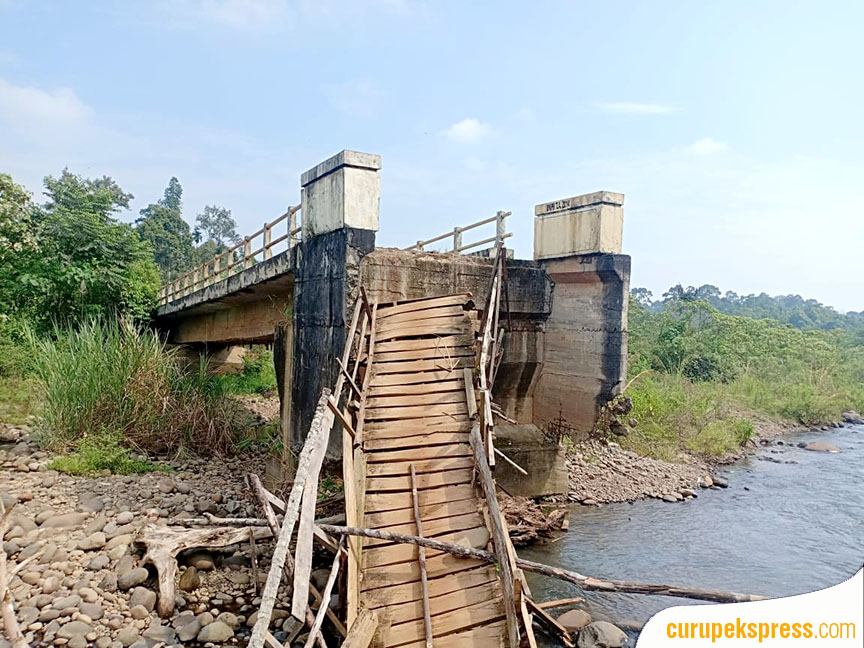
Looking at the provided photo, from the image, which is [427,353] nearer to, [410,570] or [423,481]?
[423,481]

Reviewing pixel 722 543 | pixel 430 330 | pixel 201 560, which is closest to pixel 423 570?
pixel 201 560

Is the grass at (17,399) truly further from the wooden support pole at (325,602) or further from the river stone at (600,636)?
the river stone at (600,636)

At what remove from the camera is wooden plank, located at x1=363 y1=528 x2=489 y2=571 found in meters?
4.87

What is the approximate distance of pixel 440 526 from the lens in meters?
5.21

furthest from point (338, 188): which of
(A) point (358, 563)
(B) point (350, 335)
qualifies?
(A) point (358, 563)

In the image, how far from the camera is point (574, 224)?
1162 centimetres

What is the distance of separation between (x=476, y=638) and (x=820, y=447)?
1531 cm

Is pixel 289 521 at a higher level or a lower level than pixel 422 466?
higher

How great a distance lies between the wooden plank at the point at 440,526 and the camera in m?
5.11

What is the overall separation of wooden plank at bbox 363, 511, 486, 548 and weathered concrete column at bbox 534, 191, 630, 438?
716cm

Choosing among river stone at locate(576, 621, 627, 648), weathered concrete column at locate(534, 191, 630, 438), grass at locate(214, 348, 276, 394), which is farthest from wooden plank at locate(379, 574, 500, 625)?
grass at locate(214, 348, 276, 394)

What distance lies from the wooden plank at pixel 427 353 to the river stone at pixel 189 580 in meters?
3.22

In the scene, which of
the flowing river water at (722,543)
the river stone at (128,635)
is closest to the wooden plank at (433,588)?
the flowing river water at (722,543)

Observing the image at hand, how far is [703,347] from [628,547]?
1673 centimetres
